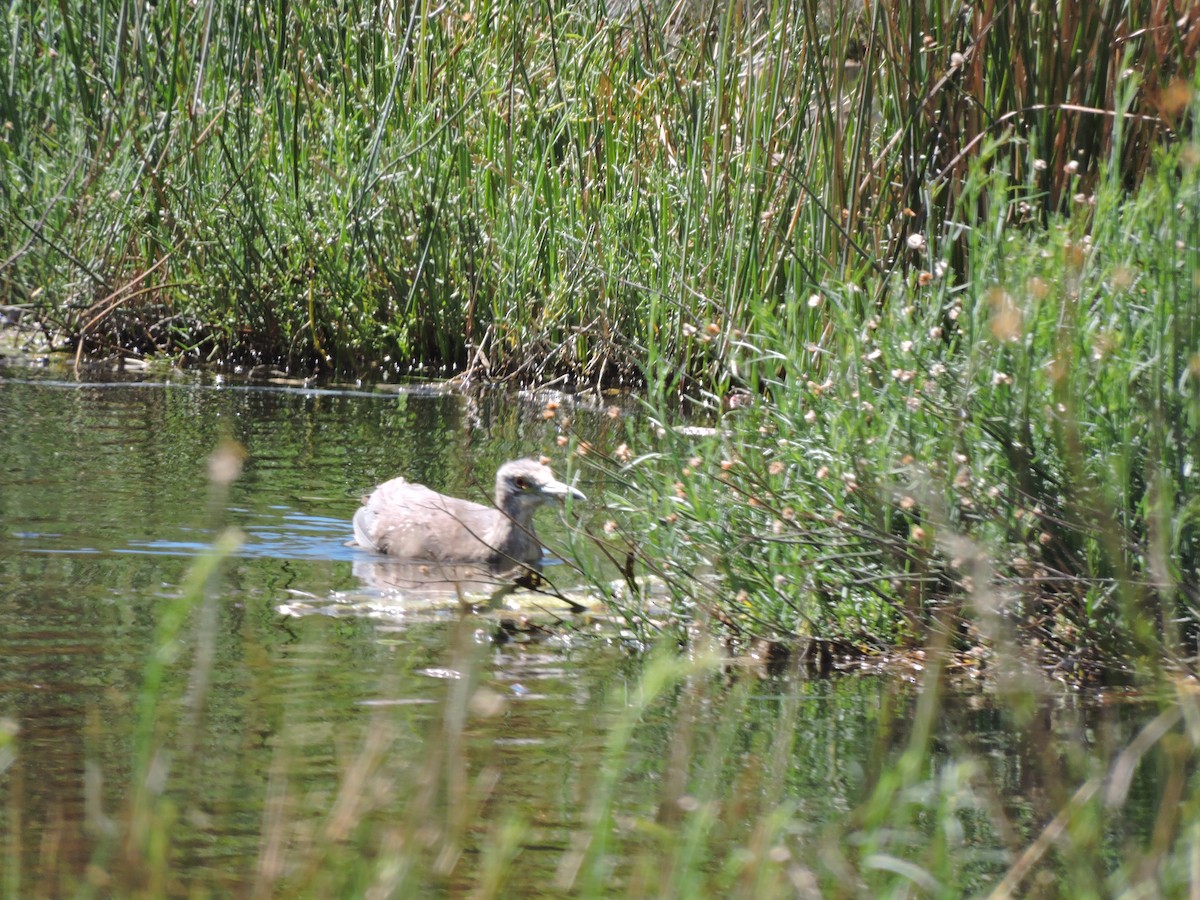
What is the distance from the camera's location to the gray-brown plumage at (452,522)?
7770 millimetres

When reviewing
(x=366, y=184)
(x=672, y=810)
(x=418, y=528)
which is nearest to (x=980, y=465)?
(x=672, y=810)

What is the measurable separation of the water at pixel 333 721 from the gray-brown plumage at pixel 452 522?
168mm

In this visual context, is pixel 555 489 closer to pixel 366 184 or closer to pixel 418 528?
pixel 418 528

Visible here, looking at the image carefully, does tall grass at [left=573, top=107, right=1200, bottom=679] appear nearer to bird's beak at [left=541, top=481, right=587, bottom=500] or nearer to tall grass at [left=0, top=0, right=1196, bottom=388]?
bird's beak at [left=541, top=481, right=587, bottom=500]

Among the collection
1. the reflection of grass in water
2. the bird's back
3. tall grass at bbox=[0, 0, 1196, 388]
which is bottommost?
the bird's back

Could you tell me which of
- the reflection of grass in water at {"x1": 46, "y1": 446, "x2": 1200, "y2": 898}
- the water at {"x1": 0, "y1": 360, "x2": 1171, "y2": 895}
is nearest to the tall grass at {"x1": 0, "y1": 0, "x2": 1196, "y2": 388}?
the water at {"x1": 0, "y1": 360, "x2": 1171, "y2": 895}

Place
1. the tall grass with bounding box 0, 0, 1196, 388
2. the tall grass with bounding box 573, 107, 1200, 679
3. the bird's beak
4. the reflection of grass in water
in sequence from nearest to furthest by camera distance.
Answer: the reflection of grass in water, the tall grass with bounding box 573, 107, 1200, 679, the bird's beak, the tall grass with bounding box 0, 0, 1196, 388

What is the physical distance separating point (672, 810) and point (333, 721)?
6.01ft

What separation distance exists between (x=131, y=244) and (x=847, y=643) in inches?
378

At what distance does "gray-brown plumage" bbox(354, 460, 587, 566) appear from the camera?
777 cm

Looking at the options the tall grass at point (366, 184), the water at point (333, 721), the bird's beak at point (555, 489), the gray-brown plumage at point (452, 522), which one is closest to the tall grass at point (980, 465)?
the water at point (333, 721)

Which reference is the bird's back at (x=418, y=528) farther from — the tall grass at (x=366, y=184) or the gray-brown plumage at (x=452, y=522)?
the tall grass at (x=366, y=184)

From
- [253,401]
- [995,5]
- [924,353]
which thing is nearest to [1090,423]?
[924,353]

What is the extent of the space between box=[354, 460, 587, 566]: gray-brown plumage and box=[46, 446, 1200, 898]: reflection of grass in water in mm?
2236
